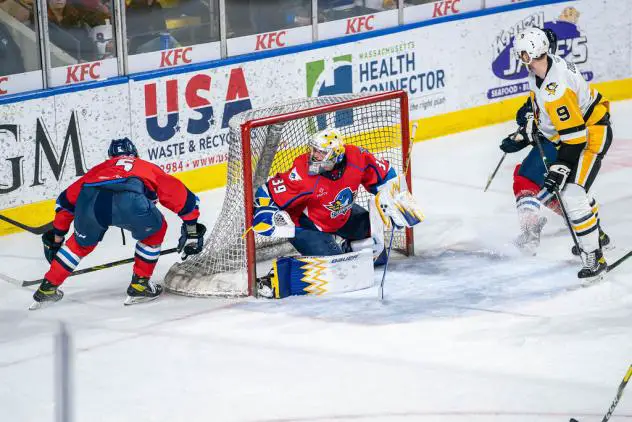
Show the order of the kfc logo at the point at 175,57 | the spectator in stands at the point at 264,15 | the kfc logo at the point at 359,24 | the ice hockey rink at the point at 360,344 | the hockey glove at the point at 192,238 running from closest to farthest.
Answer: the ice hockey rink at the point at 360,344 < the hockey glove at the point at 192,238 < the kfc logo at the point at 175,57 < the spectator in stands at the point at 264,15 < the kfc logo at the point at 359,24

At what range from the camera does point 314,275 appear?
6688 millimetres

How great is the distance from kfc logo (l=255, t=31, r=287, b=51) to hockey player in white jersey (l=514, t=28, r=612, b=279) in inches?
109

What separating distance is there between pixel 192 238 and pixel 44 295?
0.79 m

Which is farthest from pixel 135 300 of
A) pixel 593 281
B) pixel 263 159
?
pixel 593 281

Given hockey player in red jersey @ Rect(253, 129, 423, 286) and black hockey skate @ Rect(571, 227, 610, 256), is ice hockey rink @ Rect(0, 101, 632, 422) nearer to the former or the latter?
black hockey skate @ Rect(571, 227, 610, 256)

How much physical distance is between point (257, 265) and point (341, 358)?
4.78ft

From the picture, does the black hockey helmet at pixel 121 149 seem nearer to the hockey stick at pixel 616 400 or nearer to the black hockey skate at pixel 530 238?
the black hockey skate at pixel 530 238

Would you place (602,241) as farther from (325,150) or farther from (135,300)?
(135,300)

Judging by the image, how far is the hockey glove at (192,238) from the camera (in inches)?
264

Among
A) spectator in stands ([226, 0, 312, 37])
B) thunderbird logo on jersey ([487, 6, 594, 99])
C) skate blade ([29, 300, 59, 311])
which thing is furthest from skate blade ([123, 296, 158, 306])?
thunderbird logo on jersey ([487, 6, 594, 99])

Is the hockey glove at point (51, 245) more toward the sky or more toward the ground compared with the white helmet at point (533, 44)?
more toward the ground

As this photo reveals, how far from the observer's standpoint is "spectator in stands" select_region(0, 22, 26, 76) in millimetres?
7926

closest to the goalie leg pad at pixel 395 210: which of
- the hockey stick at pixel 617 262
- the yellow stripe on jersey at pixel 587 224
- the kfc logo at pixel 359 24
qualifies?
the yellow stripe on jersey at pixel 587 224

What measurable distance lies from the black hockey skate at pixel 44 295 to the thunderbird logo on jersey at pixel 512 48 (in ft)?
15.4
